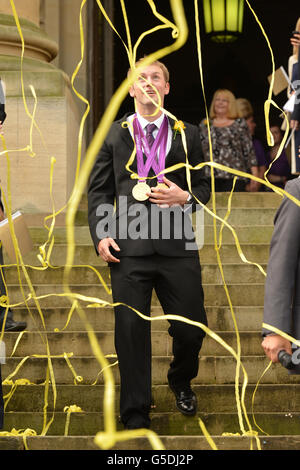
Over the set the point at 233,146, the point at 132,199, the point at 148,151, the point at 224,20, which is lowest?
the point at 132,199

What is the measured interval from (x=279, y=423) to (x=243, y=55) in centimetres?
1351

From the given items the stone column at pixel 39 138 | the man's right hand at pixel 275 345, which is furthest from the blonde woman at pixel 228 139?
the man's right hand at pixel 275 345

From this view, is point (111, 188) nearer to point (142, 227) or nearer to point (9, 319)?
point (142, 227)

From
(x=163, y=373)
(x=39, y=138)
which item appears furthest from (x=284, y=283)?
(x=39, y=138)

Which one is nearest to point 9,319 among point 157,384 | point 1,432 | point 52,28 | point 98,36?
point 157,384

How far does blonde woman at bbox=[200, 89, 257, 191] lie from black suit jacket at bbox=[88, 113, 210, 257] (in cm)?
463

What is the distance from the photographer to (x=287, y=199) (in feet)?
13.6

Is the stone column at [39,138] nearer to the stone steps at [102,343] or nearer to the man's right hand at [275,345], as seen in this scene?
the stone steps at [102,343]

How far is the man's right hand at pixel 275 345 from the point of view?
398 centimetres

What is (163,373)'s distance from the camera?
623cm

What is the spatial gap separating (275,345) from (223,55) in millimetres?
14858

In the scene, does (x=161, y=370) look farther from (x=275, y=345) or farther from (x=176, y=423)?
(x=275, y=345)

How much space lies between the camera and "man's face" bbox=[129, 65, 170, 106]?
5.20 meters

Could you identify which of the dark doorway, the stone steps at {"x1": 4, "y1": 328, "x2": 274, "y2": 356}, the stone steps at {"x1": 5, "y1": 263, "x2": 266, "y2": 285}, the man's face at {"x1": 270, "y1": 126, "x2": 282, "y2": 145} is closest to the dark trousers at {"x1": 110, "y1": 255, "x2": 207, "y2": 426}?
the stone steps at {"x1": 4, "y1": 328, "x2": 274, "y2": 356}
